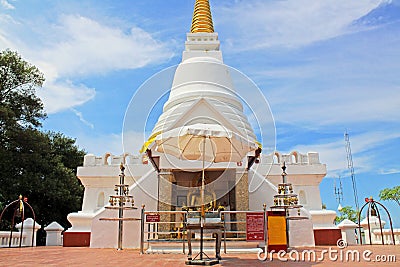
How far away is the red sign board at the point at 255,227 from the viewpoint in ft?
30.6

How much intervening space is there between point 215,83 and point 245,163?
462cm

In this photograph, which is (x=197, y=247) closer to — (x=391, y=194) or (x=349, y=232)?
(x=349, y=232)

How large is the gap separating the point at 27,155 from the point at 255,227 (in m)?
17.4

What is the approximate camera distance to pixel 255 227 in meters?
9.34

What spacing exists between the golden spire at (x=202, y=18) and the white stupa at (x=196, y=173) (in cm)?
66

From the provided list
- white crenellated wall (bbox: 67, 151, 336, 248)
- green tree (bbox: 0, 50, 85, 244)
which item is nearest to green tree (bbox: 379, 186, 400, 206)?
white crenellated wall (bbox: 67, 151, 336, 248)

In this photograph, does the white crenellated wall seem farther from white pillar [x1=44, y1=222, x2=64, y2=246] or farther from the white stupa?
white pillar [x1=44, y1=222, x2=64, y2=246]

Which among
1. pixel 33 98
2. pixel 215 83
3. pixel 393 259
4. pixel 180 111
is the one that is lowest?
pixel 393 259

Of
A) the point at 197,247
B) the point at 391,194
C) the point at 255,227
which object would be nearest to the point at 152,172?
the point at 197,247

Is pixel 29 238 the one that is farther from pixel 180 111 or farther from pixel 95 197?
pixel 180 111

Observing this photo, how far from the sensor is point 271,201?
13.8 meters

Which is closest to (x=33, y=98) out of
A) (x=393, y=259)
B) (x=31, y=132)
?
(x=31, y=132)

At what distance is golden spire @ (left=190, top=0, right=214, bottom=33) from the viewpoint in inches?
783

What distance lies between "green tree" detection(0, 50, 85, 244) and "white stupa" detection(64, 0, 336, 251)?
775 cm
